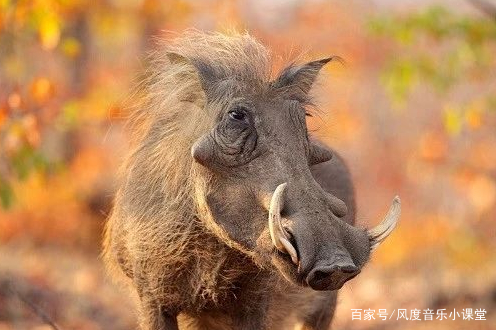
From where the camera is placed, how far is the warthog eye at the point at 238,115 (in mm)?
4266

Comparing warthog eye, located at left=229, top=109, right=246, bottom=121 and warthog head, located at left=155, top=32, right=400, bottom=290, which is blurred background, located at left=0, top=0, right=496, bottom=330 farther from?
warthog eye, located at left=229, top=109, right=246, bottom=121

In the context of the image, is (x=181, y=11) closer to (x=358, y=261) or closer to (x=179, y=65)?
(x=179, y=65)

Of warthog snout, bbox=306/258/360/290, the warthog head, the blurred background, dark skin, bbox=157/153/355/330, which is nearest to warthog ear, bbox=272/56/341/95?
the warthog head

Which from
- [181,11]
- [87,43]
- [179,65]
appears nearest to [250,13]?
[87,43]

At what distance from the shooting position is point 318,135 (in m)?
5.57

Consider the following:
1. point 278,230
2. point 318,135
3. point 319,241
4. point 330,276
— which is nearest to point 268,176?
point 278,230

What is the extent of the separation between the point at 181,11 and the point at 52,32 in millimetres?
7784

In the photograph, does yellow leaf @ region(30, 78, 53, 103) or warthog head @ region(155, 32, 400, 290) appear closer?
warthog head @ region(155, 32, 400, 290)

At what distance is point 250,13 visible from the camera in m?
20.2

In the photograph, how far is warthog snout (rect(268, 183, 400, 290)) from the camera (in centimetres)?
365

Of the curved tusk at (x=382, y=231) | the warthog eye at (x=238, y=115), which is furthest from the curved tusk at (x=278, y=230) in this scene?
the warthog eye at (x=238, y=115)

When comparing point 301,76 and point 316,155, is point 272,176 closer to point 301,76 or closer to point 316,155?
point 316,155

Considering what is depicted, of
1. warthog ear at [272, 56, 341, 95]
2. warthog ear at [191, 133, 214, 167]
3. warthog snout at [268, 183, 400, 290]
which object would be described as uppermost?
warthog ear at [272, 56, 341, 95]

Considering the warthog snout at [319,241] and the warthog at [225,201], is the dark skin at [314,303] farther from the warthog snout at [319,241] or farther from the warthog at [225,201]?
the warthog snout at [319,241]
